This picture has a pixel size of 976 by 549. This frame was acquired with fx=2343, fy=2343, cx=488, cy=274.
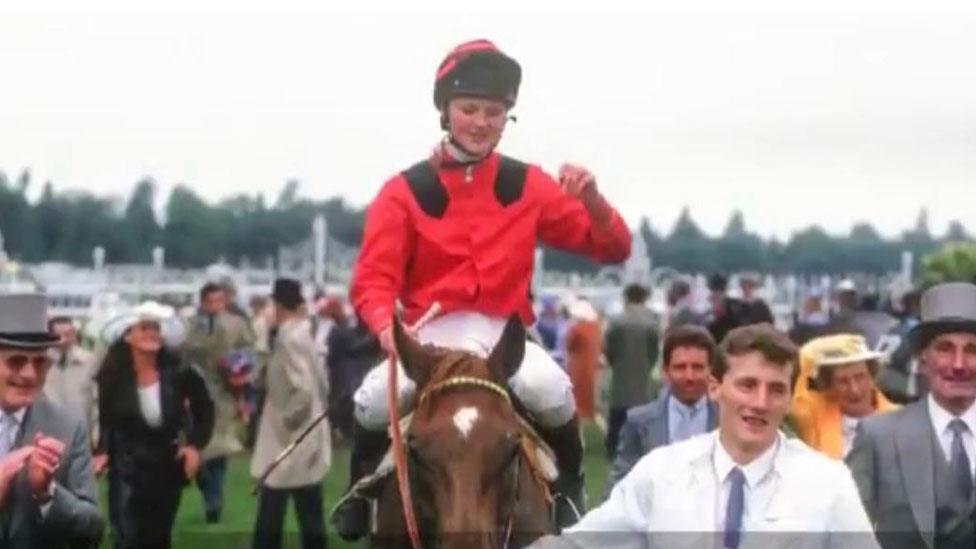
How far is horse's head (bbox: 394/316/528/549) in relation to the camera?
707 cm

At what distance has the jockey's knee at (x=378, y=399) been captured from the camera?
773 centimetres

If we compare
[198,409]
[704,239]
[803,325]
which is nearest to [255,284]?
[704,239]

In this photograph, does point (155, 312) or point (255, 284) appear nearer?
point (155, 312)

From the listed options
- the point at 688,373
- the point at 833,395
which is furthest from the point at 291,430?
the point at 833,395

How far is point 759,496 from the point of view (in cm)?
555

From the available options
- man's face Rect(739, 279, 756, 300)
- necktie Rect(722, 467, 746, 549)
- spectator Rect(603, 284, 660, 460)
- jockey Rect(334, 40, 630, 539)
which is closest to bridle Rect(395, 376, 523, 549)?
jockey Rect(334, 40, 630, 539)

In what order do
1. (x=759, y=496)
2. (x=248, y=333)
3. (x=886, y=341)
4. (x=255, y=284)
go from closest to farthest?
(x=759, y=496)
(x=886, y=341)
(x=248, y=333)
(x=255, y=284)

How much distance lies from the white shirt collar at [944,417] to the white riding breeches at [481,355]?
1.24 m

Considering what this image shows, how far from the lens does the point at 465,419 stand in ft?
23.8

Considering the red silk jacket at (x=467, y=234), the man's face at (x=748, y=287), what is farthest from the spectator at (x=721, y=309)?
the red silk jacket at (x=467, y=234)

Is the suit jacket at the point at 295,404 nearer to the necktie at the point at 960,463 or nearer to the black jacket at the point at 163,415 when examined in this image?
the black jacket at the point at 163,415

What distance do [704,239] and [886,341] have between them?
6015 mm

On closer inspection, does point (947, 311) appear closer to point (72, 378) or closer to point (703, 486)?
point (703, 486)

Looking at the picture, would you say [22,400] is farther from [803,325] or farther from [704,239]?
[704,239]
